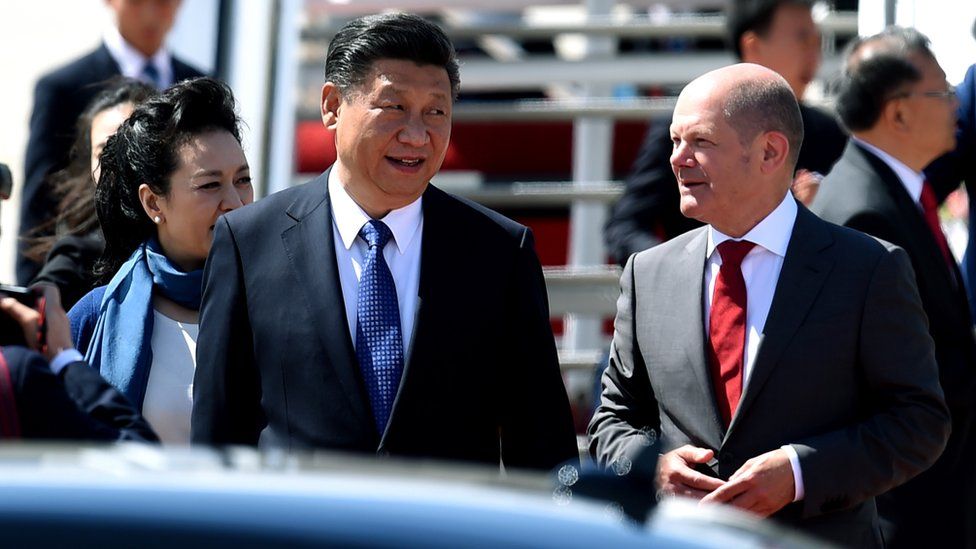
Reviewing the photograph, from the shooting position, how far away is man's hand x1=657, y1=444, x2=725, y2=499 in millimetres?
4125

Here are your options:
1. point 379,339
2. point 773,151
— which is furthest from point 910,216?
point 379,339

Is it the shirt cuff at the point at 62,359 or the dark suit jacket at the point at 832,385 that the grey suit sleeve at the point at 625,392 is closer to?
the dark suit jacket at the point at 832,385

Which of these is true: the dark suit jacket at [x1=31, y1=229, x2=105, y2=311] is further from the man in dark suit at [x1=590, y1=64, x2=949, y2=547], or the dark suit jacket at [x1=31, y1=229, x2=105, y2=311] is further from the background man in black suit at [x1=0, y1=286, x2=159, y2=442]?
the man in dark suit at [x1=590, y1=64, x2=949, y2=547]

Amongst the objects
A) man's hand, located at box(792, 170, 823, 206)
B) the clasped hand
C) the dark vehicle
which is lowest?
the clasped hand

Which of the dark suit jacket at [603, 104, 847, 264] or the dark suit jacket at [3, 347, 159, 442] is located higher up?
the dark suit jacket at [603, 104, 847, 264]

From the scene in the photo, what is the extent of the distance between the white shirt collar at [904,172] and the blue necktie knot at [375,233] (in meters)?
1.92

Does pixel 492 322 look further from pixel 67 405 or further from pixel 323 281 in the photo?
pixel 67 405

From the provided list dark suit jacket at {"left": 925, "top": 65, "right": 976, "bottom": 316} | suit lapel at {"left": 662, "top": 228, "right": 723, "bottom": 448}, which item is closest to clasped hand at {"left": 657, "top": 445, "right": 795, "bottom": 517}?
suit lapel at {"left": 662, "top": 228, "right": 723, "bottom": 448}

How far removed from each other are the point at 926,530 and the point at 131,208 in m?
2.65

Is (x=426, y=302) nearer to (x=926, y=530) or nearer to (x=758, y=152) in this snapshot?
(x=758, y=152)

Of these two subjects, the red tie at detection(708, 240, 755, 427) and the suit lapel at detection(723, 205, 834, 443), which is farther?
the red tie at detection(708, 240, 755, 427)

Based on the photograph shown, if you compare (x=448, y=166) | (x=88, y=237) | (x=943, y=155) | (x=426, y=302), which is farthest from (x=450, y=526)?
(x=448, y=166)

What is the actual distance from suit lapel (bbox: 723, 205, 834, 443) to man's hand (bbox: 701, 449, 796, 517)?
0.41 feet

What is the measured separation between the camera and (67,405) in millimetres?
3291
